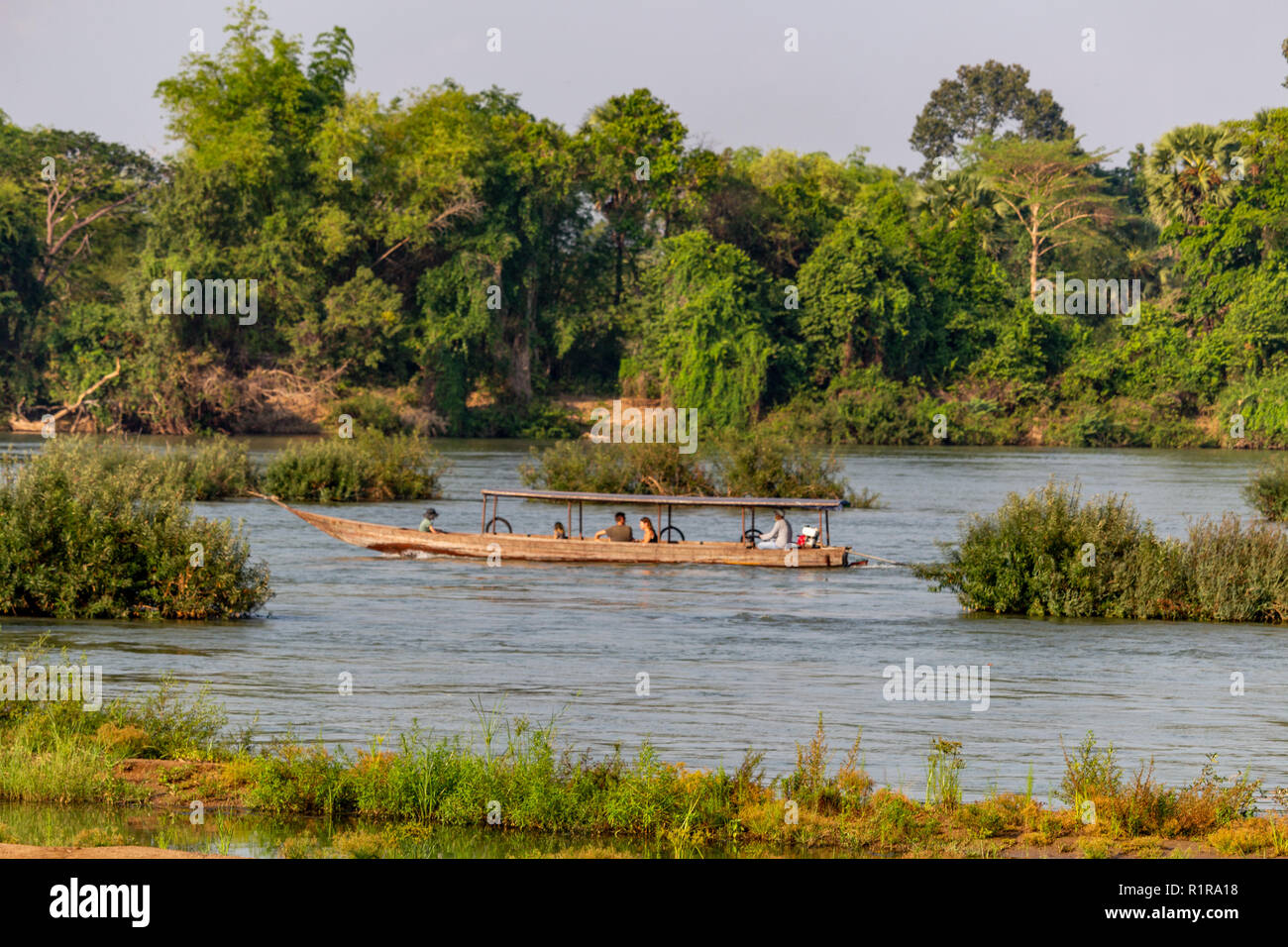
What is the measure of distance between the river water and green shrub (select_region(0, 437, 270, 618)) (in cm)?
47

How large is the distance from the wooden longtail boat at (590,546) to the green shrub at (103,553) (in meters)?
9.49

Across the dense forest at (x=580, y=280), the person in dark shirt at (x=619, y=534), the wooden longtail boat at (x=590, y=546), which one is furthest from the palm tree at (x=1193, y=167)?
the person in dark shirt at (x=619, y=534)

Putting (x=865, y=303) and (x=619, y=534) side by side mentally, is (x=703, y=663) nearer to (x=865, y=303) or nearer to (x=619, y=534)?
(x=619, y=534)

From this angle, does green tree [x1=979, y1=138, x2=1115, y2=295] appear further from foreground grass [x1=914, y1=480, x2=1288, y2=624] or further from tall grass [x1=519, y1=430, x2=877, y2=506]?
foreground grass [x1=914, y1=480, x2=1288, y2=624]

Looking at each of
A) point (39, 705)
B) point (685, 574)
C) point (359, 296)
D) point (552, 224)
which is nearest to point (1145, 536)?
point (685, 574)

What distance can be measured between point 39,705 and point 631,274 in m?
79.6

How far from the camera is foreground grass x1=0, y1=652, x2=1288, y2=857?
10.1m

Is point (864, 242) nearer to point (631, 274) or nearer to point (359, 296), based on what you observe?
point (631, 274)

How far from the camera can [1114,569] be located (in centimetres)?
2441

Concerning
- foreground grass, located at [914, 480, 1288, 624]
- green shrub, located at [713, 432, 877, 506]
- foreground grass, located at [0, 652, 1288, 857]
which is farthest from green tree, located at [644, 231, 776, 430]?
foreground grass, located at [0, 652, 1288, 857]

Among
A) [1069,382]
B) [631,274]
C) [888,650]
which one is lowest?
[888,650]

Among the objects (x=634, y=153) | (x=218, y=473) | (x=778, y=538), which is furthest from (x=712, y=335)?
(x=778, y=538)

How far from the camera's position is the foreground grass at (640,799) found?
10.1 metres

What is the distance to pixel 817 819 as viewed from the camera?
1045cm
